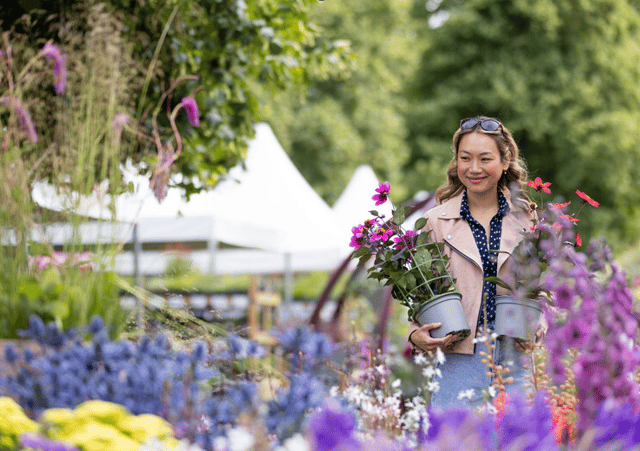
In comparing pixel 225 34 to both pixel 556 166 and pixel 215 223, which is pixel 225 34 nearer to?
pixel 215 223

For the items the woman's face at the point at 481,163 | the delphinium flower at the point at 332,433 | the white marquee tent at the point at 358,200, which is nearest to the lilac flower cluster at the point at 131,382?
the delphinium flower at the point at 332,433

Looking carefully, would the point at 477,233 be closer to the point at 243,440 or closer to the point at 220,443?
→ the point at 220,443

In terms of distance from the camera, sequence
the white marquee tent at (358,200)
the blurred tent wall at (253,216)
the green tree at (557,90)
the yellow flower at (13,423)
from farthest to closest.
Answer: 1. the green tree at (557,90)
2. the white marquee tent at (358,200)
3. the blurred tent wall at (253,216)
4. the yellow flower at (13,423)

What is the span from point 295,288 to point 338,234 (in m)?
7.45

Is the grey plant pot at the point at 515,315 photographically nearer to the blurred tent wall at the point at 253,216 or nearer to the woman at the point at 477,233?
the woman at the point at 477,233

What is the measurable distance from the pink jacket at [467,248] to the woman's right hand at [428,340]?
72 millimetres

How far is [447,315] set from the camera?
7.55ft

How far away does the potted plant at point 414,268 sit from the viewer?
7.60 ft

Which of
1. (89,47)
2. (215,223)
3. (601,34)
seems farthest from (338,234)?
(601,34)

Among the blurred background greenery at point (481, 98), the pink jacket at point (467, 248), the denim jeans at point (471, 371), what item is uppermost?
→ the blurred background greenery at point (481, 98)

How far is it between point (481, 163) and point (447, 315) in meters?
0.61

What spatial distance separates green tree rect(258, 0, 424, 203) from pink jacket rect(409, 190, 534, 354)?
46.3 feet

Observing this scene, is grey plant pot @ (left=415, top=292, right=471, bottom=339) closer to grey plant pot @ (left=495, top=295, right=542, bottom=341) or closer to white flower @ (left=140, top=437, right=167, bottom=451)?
grey plant pot @ (left=495, top=295, right=542, bottom=341)

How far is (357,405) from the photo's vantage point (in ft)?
6.80
